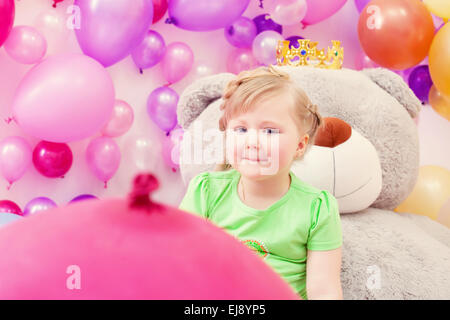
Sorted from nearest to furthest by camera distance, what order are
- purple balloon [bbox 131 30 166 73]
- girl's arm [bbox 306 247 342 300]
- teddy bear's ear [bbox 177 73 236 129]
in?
girl's arm [bbox 306 247 342 300]
teddy bear's ear [bbox 177 73 236 129]
purple balloon [bbox 131 30 166 73]

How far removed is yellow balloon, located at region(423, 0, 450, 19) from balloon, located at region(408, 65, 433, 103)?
0.28 meters

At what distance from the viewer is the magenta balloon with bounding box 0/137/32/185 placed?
1659 mm

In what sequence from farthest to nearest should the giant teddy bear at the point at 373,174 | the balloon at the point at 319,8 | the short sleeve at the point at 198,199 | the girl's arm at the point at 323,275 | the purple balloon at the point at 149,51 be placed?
the balloon at the point at 319,8 < the purple balloon at the point at 149,51 < the giant teddy bear at the point at 373,174 < the short sleeve at the point at 198,199 < the girl's arm at the point at 323,275

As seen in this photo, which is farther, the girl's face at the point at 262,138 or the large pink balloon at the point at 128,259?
the girl's face at the point at 262,138

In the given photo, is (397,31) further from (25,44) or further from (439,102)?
(25,44)

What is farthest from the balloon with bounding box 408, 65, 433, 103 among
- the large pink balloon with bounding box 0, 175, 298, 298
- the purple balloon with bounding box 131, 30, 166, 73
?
the large pink balloon with bounding box 0, 175, 298, 298

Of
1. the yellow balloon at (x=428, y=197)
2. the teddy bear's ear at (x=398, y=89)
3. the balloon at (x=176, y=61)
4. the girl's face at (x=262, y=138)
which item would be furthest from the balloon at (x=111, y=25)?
the yellow balloon at (x=428, y=197)

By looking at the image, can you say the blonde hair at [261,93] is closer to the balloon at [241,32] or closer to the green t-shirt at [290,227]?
the green t-shirt at [290,227]

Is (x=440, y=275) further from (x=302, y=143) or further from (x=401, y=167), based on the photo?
(x=302, y=143)

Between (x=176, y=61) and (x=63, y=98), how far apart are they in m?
0.56

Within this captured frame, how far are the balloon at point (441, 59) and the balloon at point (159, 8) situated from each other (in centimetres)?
97

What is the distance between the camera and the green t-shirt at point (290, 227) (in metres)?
0.91

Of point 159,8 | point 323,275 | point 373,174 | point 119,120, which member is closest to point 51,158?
point 119,120

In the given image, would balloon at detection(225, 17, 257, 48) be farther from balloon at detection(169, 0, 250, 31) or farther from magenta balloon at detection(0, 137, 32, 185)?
magenta balloon at detection(0, 137, 32, 185)
